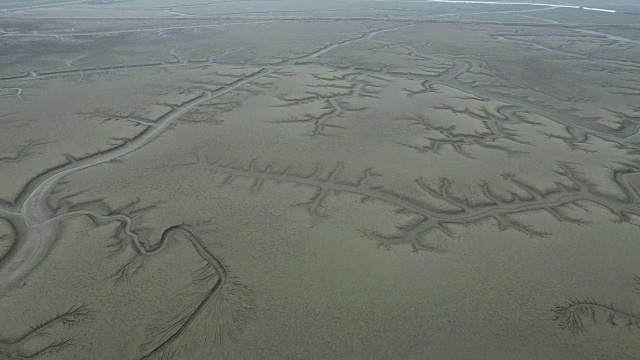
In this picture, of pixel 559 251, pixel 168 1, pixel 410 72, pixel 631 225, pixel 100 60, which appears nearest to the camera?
pixel 559 251

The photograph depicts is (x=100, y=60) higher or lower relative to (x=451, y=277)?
higher

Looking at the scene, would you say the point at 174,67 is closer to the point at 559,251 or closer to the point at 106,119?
the point at 106,119

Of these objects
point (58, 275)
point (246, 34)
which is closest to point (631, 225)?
point (58, 275)

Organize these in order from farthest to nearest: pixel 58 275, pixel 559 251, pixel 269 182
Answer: pixel 269 182 → pixel 559 251 → pixel 58 275

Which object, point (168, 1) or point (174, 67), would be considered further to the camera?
point (168, 1)

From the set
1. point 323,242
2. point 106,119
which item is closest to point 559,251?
point 323,242

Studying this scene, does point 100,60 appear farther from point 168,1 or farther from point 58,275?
point 168,1
